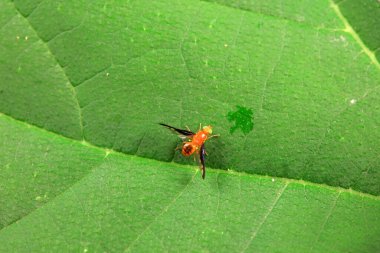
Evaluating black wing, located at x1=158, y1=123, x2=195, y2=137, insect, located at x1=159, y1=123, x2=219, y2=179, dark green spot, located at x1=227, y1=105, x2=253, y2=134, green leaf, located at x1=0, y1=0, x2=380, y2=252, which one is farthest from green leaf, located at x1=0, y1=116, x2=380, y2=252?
dark green spot, located at x1=227, y1=105, x2=253, y2=134

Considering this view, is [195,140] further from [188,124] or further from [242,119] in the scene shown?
[242,119]

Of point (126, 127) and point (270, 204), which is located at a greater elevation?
point (126, 127)

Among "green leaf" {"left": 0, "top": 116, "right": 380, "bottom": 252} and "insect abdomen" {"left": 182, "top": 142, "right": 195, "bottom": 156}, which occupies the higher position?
"insect abdomen" {"left": 182, "top": 142, "right": 195, "bottom": 156}

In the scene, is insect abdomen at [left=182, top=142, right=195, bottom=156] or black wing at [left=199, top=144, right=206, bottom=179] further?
black wing at [left=199, top=144, right=206, bottom=179]

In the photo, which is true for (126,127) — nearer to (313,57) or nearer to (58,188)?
(58,188)

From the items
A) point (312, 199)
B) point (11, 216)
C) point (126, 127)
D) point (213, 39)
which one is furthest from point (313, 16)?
point (11, 216)

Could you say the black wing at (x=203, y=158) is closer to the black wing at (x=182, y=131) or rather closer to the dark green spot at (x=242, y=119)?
the black wing at (x=182, y=131)

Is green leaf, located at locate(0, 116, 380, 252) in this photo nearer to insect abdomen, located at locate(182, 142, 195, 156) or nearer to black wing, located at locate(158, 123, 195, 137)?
insect abdomen, located at locate(182, 142, 195, 156)
